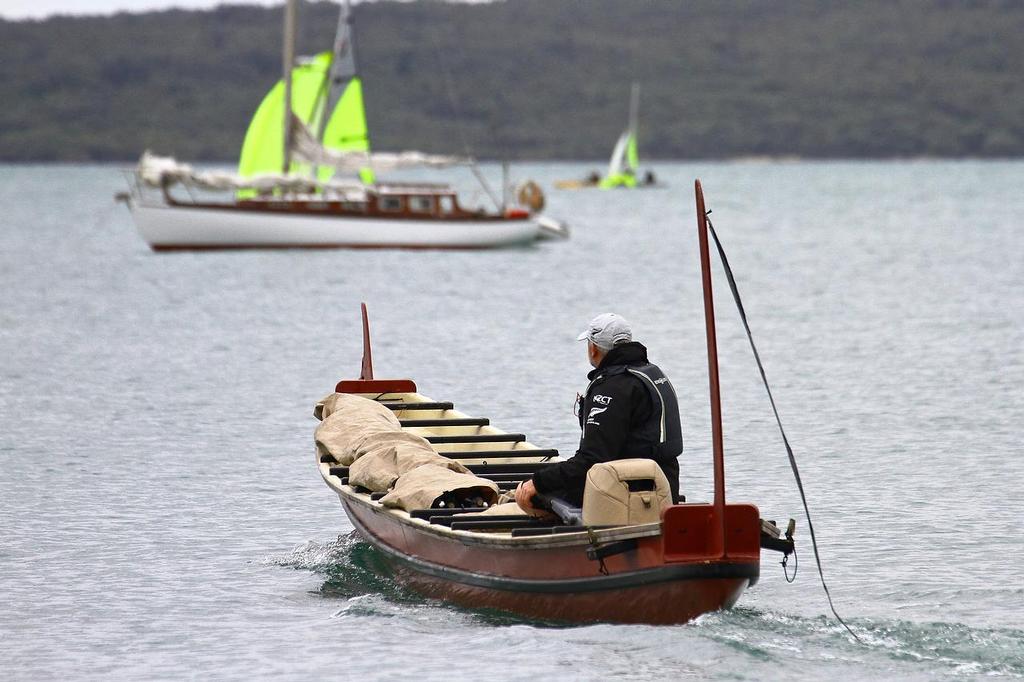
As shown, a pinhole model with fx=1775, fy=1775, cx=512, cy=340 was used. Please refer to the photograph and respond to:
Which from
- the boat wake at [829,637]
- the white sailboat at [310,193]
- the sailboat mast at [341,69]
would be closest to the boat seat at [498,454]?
the boat wake at [829,637]

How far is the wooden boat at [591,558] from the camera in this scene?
11.1 m

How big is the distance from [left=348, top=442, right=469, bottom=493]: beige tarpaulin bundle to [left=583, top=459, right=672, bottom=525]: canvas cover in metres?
2.84

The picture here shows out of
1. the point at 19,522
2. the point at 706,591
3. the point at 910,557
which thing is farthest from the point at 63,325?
the point at 706,591

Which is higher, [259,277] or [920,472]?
[259,277]

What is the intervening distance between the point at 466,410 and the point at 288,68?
29.0 metres

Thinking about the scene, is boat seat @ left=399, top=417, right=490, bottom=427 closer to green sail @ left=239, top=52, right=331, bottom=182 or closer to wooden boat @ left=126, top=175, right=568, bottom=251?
green sail @ left=239, top=52, right=331, bottom=182

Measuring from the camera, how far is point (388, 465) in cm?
1434

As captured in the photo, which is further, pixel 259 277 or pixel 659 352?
pixel 259 277

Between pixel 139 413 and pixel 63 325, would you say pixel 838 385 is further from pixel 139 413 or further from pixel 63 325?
pixel 63 325

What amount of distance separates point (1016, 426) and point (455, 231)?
120ft

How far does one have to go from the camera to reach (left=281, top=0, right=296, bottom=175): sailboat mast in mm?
50344

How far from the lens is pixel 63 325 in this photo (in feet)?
117

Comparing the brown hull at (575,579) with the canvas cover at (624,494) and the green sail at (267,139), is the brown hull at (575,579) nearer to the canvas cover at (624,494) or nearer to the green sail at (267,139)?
the canvas cover at (624,494)

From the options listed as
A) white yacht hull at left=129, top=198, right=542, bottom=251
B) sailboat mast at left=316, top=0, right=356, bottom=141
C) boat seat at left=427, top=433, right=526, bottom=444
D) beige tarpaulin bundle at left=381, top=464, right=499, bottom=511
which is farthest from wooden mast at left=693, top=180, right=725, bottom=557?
sailboat mast at left=316, top=0, right=356, bottom=141
